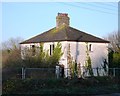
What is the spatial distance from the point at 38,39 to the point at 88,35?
7.51 meters

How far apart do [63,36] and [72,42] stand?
4.87 feet

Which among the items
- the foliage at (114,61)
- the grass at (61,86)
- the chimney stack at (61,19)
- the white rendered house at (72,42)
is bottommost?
the grass at (61,86)

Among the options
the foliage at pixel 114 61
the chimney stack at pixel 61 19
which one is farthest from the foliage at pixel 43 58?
the foliage at pixel 114 61

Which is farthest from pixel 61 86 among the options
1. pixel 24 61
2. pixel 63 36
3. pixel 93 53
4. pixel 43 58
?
pixel 93 53

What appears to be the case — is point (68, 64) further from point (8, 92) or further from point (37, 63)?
point (8, 92)

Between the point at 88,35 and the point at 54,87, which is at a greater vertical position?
Result: the point at 88,35

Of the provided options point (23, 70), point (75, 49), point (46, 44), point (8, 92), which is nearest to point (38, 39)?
point (46, 44)

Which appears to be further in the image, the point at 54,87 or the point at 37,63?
the point at 37,63

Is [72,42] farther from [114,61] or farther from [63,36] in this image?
[114,61]

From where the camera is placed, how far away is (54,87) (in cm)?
2700

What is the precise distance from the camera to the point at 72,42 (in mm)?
43031

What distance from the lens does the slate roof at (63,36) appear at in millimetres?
43269

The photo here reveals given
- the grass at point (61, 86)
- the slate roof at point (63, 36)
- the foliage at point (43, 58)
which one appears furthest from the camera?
the slate roof at point (63, 36)

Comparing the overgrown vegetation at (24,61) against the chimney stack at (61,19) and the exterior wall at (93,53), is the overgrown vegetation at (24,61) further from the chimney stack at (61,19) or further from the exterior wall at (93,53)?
the chimney stack at (61,19)
